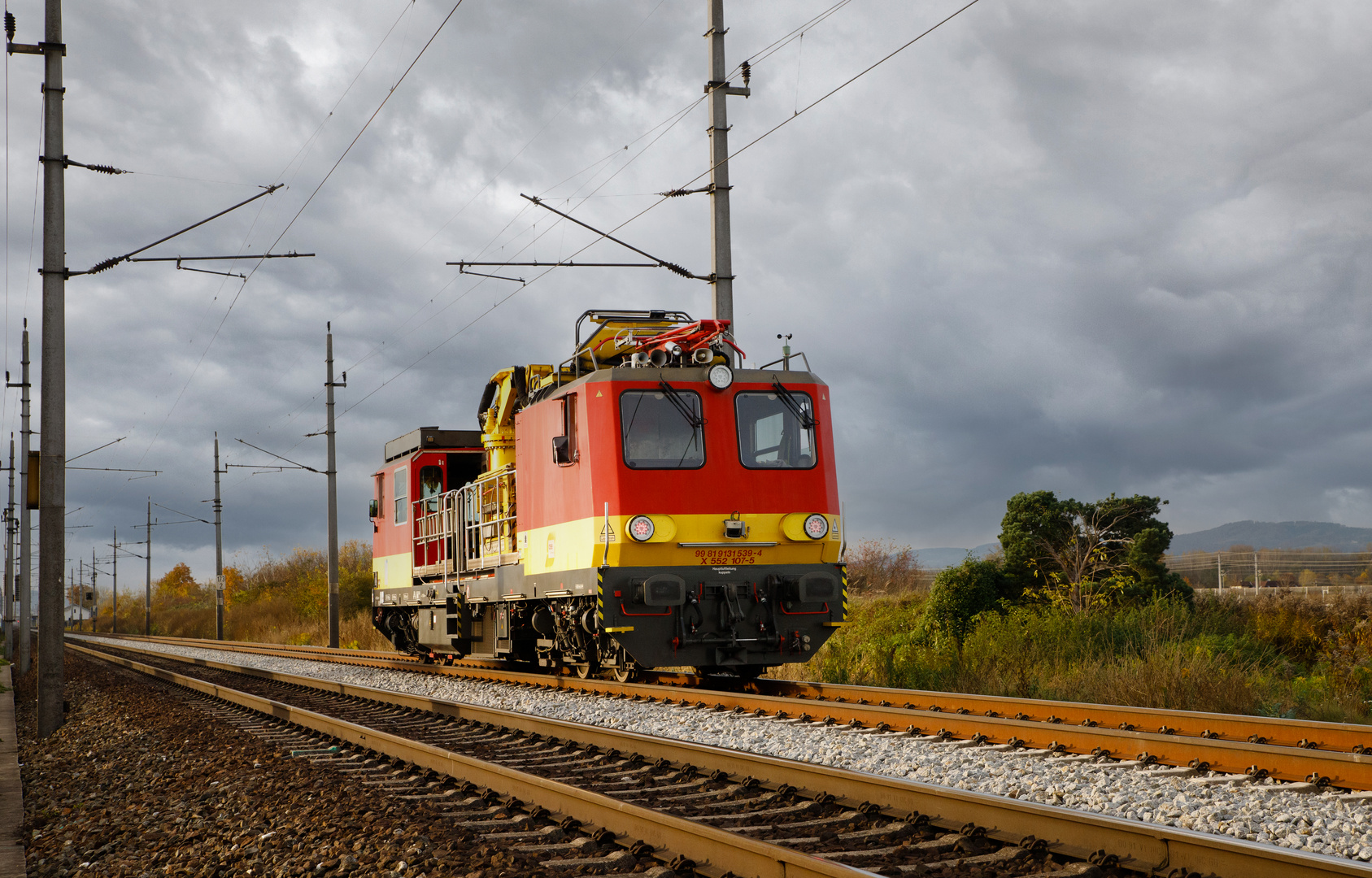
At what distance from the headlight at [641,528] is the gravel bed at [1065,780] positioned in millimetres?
1709

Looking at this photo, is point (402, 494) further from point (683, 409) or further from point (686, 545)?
point (686, 545)

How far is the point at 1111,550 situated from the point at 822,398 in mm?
8834

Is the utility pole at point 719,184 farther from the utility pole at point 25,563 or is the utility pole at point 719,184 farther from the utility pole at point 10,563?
the utility pole at point 10,563

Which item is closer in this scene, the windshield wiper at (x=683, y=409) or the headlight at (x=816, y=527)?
the windshield wiper at (x=683, y=409)

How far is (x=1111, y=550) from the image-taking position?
18.8 meters

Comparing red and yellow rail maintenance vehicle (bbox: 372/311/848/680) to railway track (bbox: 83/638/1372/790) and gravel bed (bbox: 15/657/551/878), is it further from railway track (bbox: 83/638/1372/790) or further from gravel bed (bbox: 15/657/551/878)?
gravel bed (bbox: 15/657/551/878)

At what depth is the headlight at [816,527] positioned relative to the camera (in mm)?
12117

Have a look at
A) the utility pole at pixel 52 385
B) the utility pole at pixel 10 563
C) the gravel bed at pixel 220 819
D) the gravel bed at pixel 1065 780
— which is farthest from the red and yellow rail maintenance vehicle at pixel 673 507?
the utility pole at pixel 10 563

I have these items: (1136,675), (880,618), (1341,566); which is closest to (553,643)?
(1136,675)

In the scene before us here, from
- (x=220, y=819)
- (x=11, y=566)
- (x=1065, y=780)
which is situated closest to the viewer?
(x=1065, y=780)

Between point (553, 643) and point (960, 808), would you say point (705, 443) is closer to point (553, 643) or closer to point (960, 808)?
point (553, 643)

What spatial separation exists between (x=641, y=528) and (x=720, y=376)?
6.35 feet

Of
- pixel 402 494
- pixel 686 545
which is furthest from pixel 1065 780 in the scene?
pixel 402 494

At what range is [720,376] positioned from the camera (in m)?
12.0
